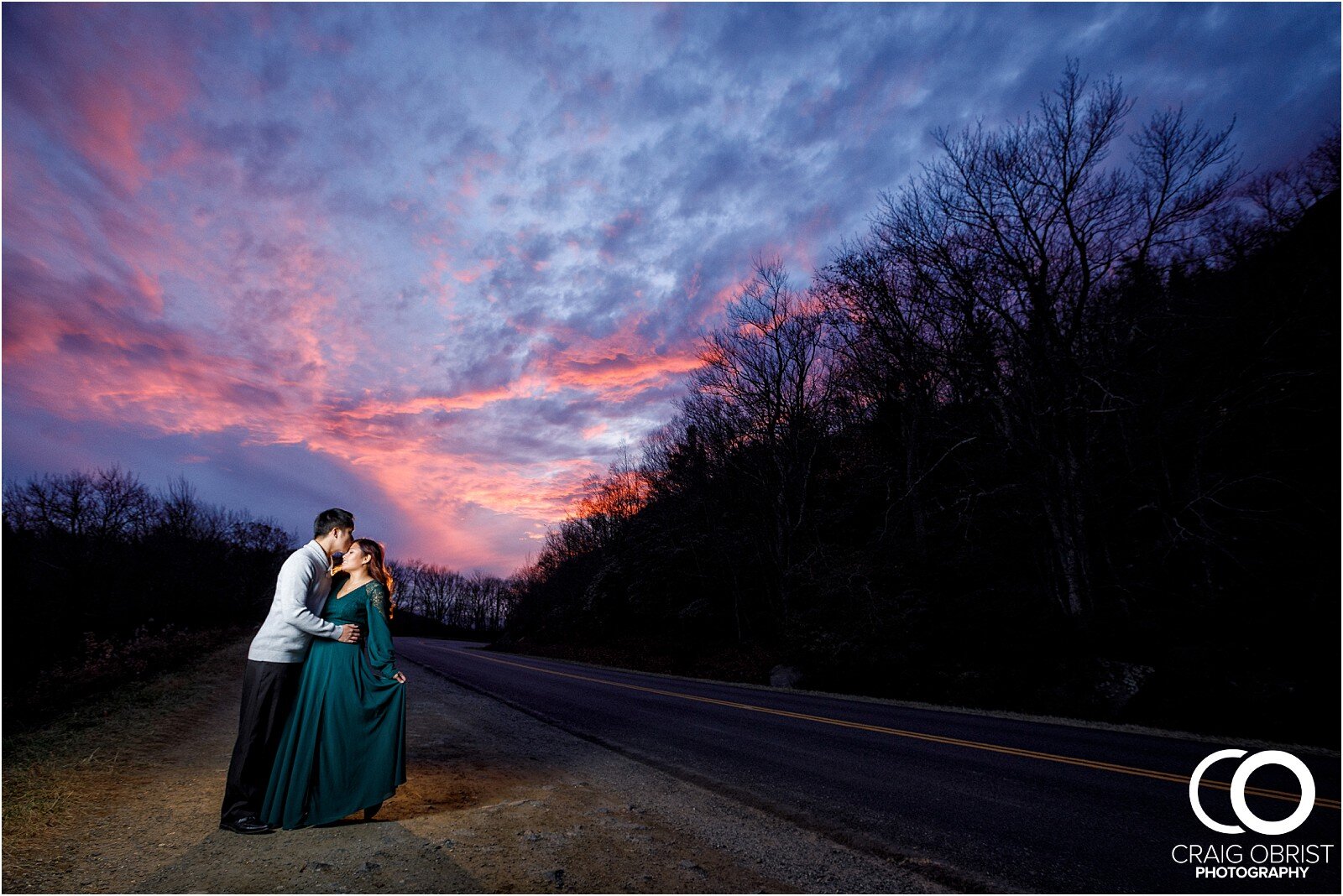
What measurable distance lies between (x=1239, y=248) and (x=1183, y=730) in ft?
49.6

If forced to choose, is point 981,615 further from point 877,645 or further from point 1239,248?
point 1239,248

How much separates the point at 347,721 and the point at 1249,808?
7154 millimetres

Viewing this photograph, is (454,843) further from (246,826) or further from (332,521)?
(332,521)

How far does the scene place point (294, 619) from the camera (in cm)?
415

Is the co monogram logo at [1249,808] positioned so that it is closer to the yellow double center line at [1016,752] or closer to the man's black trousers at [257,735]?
the yellow double center line at [1016,752]

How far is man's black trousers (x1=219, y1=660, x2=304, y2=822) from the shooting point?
13.5 feet

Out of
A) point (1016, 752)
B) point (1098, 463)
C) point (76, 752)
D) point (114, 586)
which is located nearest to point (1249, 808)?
point (1016, 752)

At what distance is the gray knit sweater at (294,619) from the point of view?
4168 mm

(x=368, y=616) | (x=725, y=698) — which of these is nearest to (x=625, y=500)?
(x=725, y=698)

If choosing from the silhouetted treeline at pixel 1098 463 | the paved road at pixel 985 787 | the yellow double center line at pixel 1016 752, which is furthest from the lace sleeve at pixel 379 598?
the silhouetted treeline at pixel 1098 463

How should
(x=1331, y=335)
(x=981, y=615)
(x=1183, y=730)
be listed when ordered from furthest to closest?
(x=981, y=615) → (x=1331, y=335) → (x=1183, y=730)

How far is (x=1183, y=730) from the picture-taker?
980 centimetres

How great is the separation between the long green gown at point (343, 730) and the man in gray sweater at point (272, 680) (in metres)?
0.08

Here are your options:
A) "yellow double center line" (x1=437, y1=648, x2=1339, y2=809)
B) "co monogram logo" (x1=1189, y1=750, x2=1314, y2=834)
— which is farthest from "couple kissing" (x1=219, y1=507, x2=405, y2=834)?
"yellow double center line" (x1=437, y1=648, x2=1339, y2=809)
